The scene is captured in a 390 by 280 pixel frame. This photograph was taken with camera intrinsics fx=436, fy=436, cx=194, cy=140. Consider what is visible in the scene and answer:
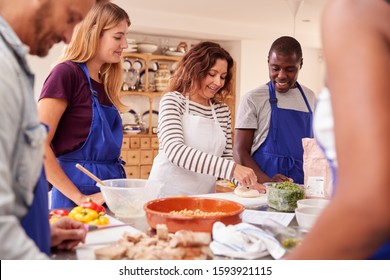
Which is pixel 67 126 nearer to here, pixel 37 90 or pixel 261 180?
pixel 261 180

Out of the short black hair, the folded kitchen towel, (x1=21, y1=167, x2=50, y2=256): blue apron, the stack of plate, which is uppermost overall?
the stack of plate

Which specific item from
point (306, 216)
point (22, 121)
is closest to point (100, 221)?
point (306, 216)

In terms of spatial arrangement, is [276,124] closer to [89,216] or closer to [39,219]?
[89,216]

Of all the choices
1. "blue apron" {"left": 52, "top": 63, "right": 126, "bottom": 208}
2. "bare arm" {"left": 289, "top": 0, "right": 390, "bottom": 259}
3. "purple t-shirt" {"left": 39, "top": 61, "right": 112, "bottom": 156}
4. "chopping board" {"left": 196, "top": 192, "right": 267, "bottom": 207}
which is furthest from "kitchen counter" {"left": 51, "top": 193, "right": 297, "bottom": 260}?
"bare arm" {"left": 289, "top": 0, "right": 390, "bottom": 259}

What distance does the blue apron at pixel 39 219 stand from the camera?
811mm

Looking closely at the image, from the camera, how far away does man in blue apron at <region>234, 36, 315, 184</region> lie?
251cm

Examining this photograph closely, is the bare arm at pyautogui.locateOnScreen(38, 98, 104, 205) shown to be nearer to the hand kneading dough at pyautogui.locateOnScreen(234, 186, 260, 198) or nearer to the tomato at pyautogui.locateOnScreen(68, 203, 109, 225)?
the tomato at pyautogui.locateOnScreen(68, 203, 109, 225)

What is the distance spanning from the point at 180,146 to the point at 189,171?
0.66 feet

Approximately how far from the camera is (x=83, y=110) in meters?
1.83

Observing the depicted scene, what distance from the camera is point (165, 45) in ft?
20.8

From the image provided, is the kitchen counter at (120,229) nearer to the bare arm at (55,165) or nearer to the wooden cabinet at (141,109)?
the bare arm at (55,165)

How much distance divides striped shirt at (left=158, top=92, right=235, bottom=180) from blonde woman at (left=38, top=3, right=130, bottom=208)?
234 mm
